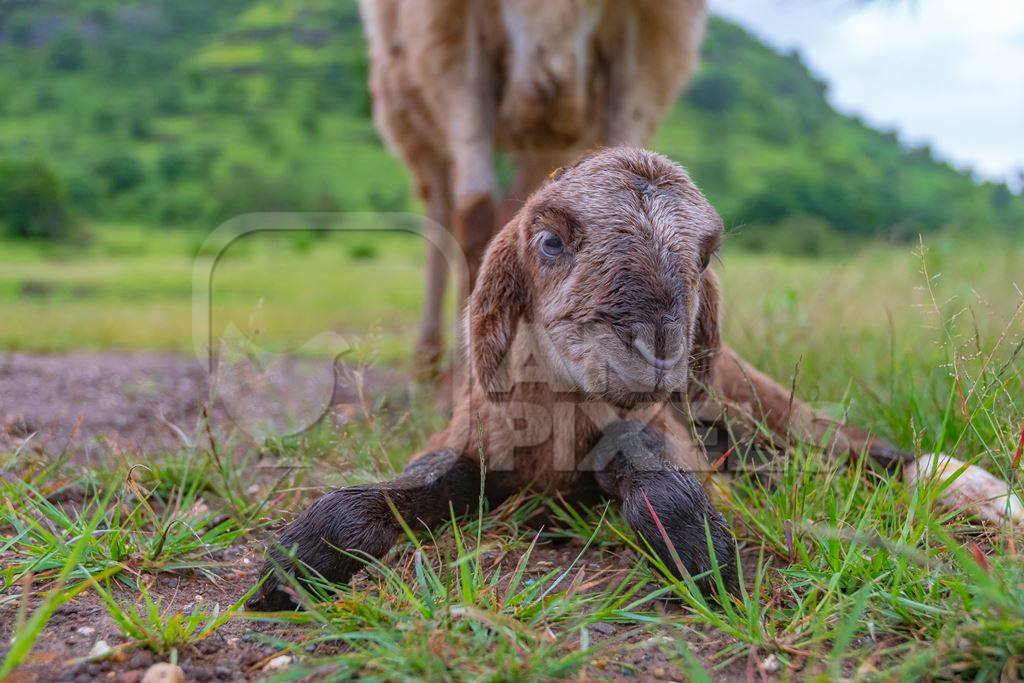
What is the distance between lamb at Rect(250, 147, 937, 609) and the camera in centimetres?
224

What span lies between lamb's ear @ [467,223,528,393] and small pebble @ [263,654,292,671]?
3.51 feet

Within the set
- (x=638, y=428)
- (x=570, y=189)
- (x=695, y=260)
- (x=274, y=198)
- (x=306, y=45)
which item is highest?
(x=306, y=45)

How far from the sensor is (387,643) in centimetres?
186

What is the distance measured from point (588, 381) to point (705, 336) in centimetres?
65

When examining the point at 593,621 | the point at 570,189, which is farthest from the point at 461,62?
the point at 593,621

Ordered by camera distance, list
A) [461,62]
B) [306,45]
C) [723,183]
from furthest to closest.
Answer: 1. [306,45]
2. [723,183]
3. [461,62]

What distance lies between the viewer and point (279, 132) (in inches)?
1601

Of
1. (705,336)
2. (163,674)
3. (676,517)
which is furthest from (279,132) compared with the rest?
(163,674)

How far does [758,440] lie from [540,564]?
103 centimetres

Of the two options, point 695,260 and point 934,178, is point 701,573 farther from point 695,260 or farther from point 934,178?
point 934,178

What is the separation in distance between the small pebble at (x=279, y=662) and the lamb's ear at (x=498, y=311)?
1.07 m

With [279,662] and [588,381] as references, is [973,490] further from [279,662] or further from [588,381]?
[279,662]

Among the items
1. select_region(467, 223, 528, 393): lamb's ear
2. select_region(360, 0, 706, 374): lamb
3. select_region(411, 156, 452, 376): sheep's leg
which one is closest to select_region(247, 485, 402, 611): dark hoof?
select_region(467, 223, 528, 393): lamb's ear

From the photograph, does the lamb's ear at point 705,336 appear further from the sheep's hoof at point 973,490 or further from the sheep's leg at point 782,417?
the sheep's hoof at point 973,490
